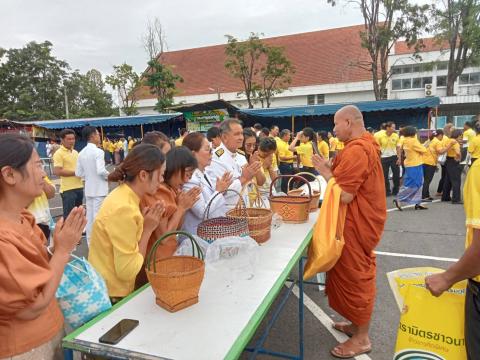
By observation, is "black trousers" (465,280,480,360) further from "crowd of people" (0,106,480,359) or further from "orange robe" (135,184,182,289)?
"orange robe" (135,184,182,289)

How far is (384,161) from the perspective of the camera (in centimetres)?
862

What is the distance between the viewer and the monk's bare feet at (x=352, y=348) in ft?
8.88

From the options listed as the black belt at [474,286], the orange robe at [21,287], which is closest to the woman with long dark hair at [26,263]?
the orange robe at [21,287]

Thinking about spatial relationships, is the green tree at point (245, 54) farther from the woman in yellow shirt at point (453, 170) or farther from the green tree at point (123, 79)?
the woman in yellow shirt at point (453, 170)

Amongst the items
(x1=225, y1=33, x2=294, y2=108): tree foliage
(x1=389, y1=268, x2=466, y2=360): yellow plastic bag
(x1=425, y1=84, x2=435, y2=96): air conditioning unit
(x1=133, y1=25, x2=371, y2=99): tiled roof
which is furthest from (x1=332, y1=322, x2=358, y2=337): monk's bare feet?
(x1=425, y1=84, x2=435, y2=96): air conditioning unit

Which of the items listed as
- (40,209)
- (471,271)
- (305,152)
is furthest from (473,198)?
(305,152)

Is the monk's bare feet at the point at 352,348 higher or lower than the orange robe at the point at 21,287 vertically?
lower

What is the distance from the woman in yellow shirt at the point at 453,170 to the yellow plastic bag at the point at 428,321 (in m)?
7.05

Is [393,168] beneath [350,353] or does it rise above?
above

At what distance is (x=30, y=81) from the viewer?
3991 centimetres

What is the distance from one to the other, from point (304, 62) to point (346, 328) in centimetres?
3114

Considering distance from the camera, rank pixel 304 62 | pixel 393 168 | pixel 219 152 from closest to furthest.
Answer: pixel 219 152 → pixel 393 168 → pixel 304 62

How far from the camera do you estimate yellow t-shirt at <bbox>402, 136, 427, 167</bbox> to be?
7482 mm

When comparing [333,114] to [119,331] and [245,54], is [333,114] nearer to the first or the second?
[245,54]
